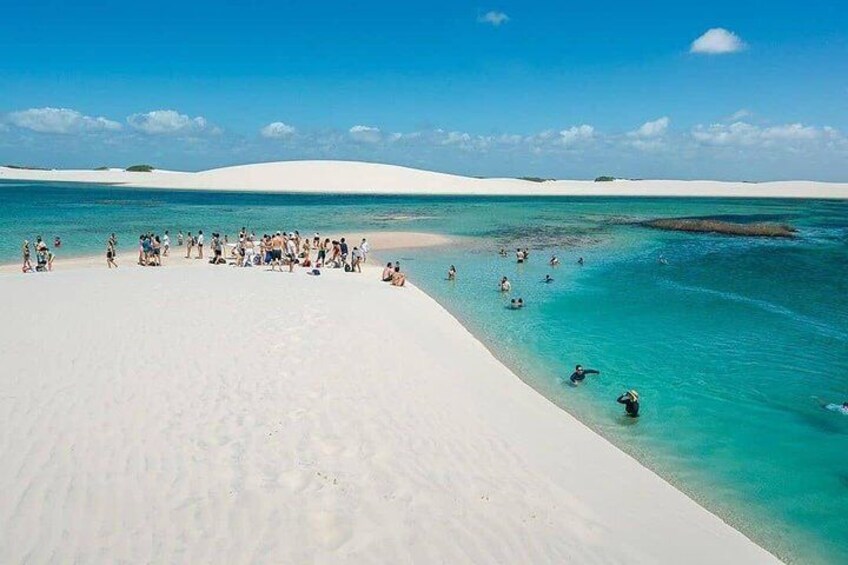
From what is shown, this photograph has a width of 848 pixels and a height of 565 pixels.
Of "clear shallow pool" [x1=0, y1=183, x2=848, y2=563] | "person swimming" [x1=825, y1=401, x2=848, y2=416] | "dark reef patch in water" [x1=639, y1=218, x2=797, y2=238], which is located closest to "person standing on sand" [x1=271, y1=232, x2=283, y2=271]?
"clear shallow pool" [x1=0, y1=183, x2=848, y2=563]

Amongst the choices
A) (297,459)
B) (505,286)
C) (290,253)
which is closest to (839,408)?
(297,459)

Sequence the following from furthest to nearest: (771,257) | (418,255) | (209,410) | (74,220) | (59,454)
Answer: (74,220)
(771,257)
(418,255)
(209,410)
(59,454)

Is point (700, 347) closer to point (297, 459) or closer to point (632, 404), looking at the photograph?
point (632, 404)

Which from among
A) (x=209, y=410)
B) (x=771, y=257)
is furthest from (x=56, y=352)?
(x=771, y=257)

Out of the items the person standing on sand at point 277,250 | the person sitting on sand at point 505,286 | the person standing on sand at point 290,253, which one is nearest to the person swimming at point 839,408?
the person sitting on sand at point 505,286

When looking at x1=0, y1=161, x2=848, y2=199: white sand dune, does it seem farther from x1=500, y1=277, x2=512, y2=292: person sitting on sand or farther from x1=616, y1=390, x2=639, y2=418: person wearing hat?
x1=616, y1=390, x2=639, y2=418: person wearing hat

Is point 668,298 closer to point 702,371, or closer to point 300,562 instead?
point 702,371
